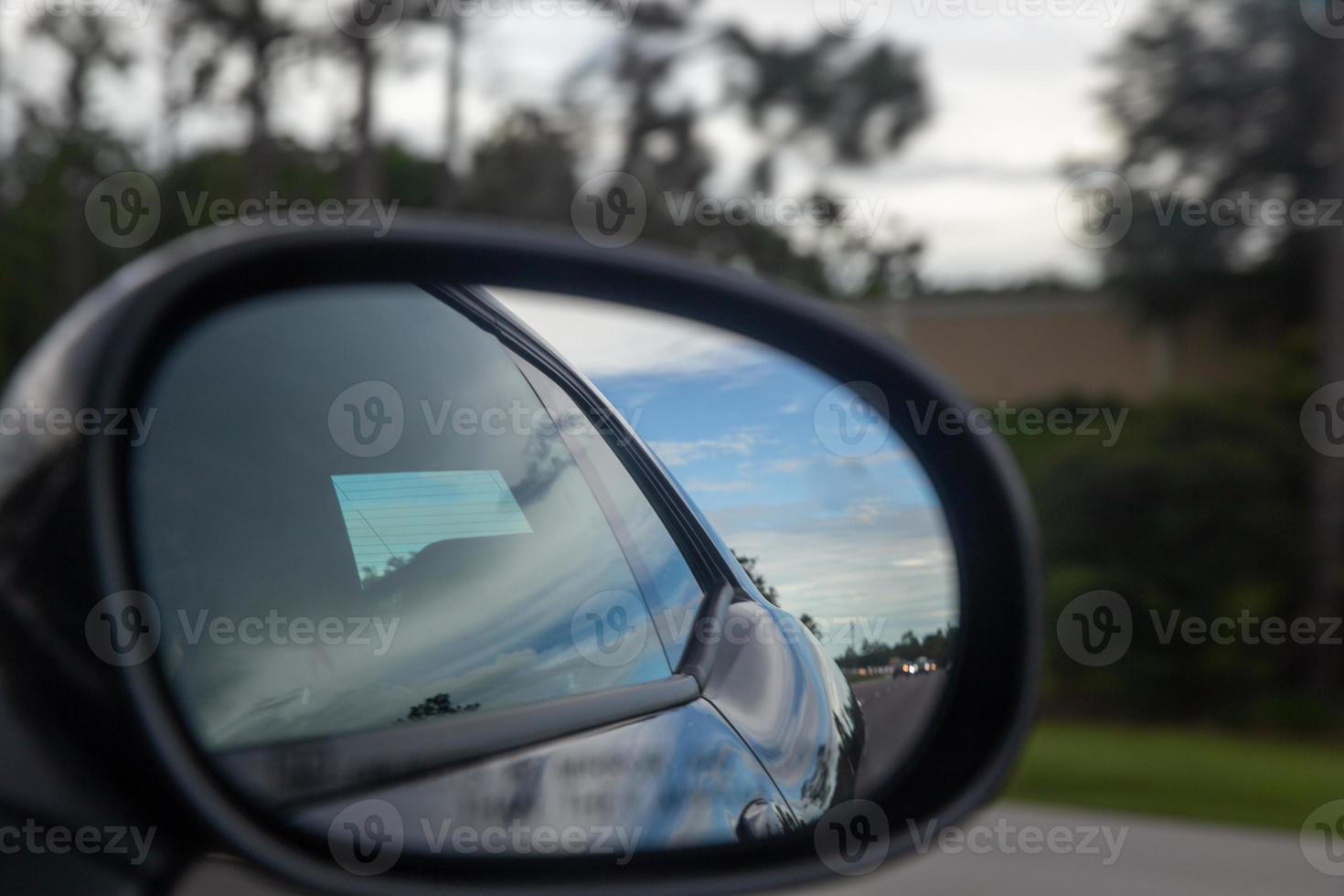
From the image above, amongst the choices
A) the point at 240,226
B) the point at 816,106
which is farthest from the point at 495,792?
the point at 816,106

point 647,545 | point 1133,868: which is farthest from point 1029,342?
point 647,545

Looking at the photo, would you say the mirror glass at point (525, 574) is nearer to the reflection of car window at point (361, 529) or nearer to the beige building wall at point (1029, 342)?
the reflection of car window at point (361, 529)

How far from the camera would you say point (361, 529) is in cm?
146

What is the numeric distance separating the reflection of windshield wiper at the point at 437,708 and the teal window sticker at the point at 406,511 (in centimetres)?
15

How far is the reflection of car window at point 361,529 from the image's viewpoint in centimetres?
137

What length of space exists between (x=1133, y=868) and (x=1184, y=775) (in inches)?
94.1

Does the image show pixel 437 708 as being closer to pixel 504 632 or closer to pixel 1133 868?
pixel 504 632

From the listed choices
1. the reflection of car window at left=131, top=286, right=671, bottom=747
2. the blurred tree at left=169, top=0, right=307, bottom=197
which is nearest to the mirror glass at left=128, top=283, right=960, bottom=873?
the reflection of car window at left=131, top=286, right=671, bottom=747

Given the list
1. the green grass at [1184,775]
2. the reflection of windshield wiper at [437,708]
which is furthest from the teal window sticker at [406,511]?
the green grass at [1184,775]

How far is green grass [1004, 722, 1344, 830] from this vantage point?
8.02m

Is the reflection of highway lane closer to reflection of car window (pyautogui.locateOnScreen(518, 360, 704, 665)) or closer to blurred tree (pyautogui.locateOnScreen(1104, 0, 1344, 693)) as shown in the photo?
reflection of car window (pyautogui.locateOnScreen(518, 360, 704, 665))

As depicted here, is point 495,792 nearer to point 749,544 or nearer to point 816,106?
point 749,544

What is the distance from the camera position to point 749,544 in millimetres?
1588

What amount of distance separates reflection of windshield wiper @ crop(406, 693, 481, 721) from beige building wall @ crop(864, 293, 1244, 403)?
27.3 m
